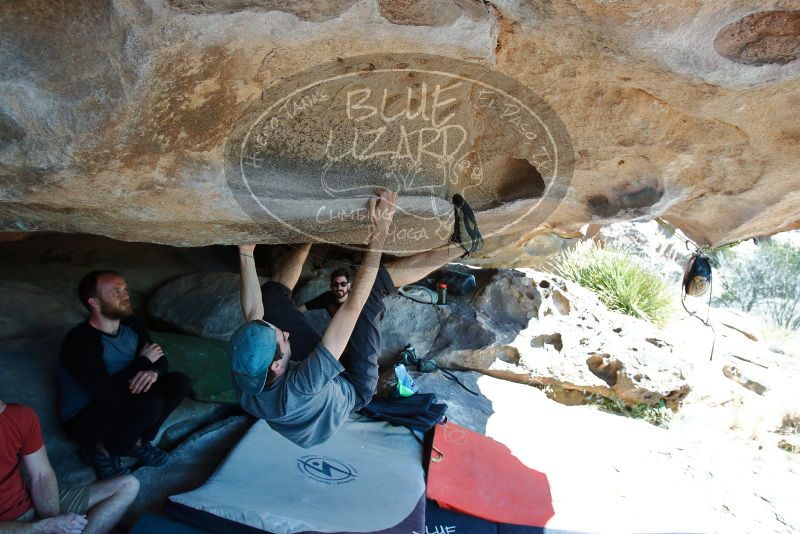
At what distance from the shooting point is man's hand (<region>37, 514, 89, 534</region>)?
7.39ft

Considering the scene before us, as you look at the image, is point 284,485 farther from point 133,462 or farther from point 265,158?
point 265,158

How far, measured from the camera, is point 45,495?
231 centimetres

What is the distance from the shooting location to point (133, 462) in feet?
9.89

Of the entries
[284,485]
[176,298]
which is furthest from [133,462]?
[176,298]

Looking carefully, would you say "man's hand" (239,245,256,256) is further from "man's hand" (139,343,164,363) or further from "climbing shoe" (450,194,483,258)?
"climbing shoe" (450,194,483,258)

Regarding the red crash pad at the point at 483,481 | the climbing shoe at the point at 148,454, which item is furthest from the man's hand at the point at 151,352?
the red crash pad at the point at 483,481

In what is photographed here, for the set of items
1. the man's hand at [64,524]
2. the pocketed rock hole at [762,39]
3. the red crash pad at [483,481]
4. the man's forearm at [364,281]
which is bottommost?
the red crash pad at [483,481]

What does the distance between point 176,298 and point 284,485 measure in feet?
6.19

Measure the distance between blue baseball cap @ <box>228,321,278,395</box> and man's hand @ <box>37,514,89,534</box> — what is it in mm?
873

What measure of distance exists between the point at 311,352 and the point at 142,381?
34.6 inches

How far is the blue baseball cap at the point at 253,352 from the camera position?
7.06 feet

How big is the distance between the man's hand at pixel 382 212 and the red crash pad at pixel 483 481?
1.49m

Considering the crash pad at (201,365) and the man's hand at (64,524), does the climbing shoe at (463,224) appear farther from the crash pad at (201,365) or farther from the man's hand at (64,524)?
the man's hand at (64,524)

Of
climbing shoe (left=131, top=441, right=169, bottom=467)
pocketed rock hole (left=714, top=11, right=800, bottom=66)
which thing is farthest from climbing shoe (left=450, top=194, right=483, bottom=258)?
climbing shoe (left=131, top=441, right=169, bottom=467)
